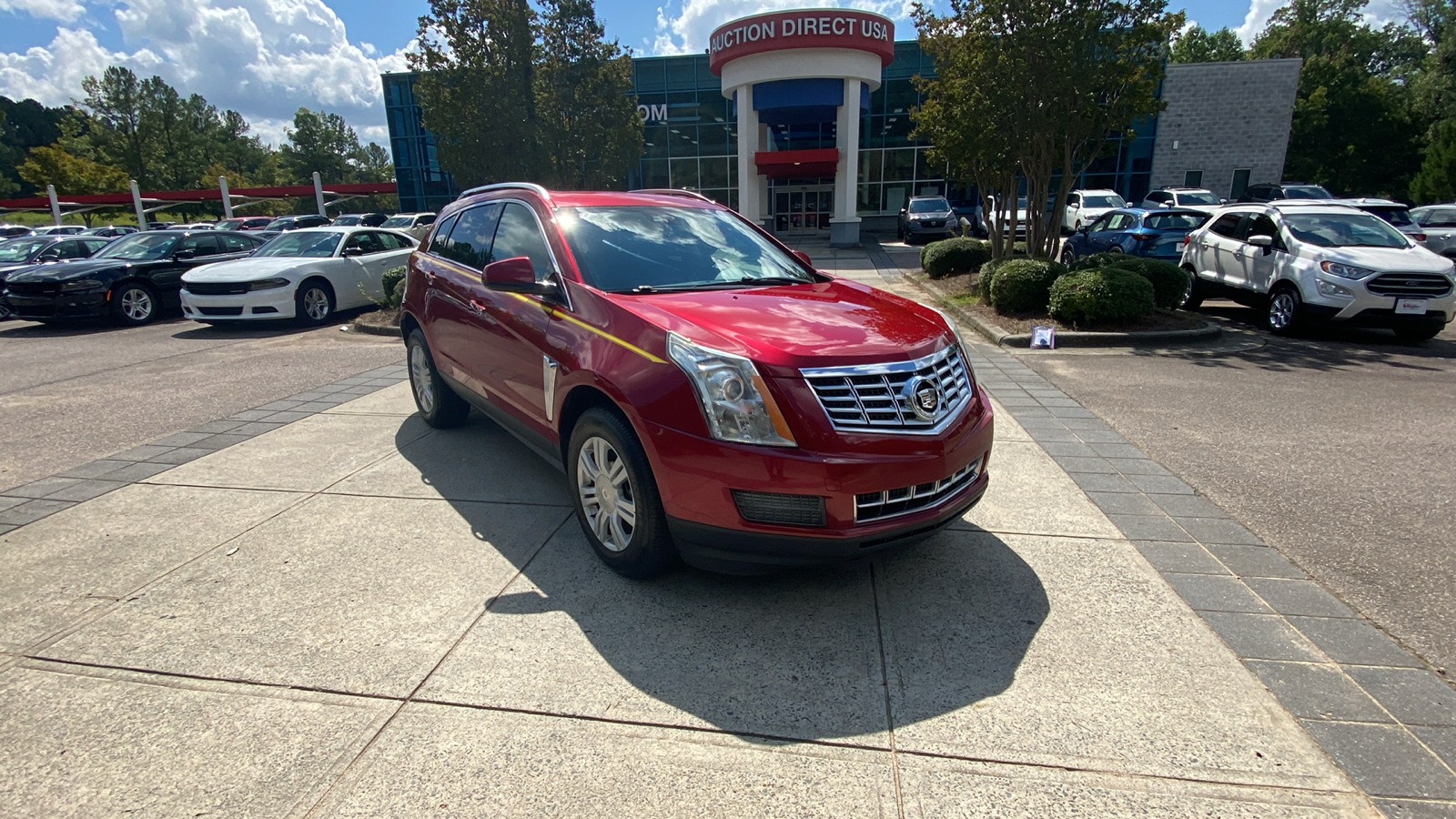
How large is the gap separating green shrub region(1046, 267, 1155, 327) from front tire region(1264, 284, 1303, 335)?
5.93 ft

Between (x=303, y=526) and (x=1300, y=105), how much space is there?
2133 inches

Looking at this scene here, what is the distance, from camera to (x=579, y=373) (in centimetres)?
355

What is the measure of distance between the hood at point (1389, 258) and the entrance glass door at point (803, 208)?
82.8 ft

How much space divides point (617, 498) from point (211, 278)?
11002 mm

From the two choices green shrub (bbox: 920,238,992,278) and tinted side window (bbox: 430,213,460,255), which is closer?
tinted side window (bbox: 430,213,460,255)

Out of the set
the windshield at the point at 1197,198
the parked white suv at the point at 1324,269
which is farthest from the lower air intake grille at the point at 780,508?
the windshield at the point at 1197,198

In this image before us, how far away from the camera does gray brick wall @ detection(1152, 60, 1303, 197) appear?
33656mm

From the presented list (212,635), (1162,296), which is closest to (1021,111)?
(1162,296)

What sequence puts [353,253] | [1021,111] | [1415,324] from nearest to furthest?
[1415,324] → [1021,111] → [353,253]

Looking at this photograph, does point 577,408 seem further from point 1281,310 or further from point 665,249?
point 1281,310

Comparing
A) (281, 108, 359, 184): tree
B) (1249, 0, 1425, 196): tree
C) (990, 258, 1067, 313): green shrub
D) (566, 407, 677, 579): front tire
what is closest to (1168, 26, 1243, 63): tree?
(1249, 0, 1425, 196): tree

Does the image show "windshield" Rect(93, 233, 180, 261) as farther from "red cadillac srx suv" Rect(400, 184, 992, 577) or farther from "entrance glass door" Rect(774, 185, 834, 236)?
"entrance glass door" Rect(774, 185, 834, 236)

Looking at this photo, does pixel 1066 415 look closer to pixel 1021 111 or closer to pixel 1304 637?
pixel 1304 637

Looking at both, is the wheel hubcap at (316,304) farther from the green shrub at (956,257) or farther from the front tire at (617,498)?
the green shrub at (956,257)
